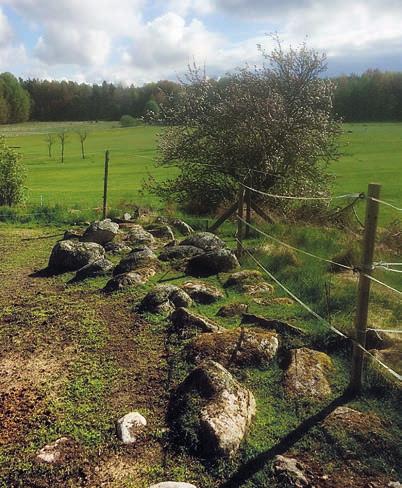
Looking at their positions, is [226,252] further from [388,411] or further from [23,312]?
[388,411]

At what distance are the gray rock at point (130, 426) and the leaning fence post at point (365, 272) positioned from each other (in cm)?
224

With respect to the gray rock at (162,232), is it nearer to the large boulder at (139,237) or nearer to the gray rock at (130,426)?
the large boulder at (139,237)

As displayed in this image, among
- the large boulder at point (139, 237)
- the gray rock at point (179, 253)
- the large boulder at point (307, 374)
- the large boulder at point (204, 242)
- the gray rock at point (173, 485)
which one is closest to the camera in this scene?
the gray rock at point (173, 485)

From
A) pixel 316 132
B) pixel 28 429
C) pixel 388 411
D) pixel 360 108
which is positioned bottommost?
pixel 28 429

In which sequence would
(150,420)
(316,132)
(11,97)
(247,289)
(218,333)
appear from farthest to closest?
(11,97) → (316,132) → (247,289) → (218,333) → (150,420)

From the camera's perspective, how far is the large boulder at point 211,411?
4500 mm

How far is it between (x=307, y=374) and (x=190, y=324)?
195cm

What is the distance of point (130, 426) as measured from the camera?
191 inches

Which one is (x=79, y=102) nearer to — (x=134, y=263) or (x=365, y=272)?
(x=134, y=263)

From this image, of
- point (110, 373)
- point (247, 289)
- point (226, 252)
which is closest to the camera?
point (110, 373)

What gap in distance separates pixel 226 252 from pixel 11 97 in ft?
422

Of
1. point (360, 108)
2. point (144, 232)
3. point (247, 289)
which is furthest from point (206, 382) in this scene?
point (360, 108)

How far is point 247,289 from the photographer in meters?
8.73

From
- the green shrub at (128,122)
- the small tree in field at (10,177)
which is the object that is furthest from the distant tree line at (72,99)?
the small tree in field at (10,177)
